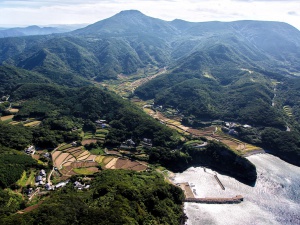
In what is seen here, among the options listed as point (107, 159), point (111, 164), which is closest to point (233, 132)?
point (107, 159)

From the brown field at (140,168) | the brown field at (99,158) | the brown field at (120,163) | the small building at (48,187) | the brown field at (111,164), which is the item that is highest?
the small building at (48,187)

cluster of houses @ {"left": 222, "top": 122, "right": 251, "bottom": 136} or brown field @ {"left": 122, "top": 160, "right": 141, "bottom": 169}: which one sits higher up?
brown field @ {"left": 122, "top": 160, "right": 141, "bottom": 169}

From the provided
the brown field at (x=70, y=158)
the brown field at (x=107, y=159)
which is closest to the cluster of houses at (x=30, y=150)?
the brown field at (x=70, y=158)

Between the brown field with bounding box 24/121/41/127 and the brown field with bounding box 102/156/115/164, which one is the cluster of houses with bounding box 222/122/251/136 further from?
the brown field with bounding box 24/121/41/127

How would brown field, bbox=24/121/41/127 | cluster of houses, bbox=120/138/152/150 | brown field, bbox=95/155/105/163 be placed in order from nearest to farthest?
brown field, bbox=95/155/105/163
cluster of houses, bbox=120/138/152/150
brown field, bbox=24/121/41/127

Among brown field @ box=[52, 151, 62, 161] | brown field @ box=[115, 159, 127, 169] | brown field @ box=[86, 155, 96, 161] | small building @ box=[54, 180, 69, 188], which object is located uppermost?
small building @ box=[54, 180, 69, 188]

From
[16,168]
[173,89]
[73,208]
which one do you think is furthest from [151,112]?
[73,208]

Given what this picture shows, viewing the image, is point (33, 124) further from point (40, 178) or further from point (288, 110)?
point (288, 110)

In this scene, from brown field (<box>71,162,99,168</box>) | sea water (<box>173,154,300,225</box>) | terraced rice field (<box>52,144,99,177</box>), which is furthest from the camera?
brown field (<box>71,162,99,168</box>)

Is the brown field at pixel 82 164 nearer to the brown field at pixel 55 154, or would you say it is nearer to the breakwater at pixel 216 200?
the brown field at pixel 55 154

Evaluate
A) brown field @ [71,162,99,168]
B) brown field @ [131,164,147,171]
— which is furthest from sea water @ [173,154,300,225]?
brown field @ [71,162,99,168]
